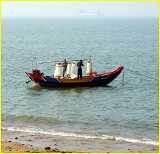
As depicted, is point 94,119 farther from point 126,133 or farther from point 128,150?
point 128,150

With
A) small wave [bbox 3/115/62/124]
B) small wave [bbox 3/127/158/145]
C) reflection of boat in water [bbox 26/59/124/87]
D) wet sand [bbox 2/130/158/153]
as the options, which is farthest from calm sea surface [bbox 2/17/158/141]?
wet sand [bbox 2/130/158/153]

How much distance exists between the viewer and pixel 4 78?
39.0 meters

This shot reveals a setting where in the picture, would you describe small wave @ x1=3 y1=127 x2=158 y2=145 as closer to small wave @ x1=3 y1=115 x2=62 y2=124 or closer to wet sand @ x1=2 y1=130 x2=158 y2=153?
wet sand @ x1=2 y1=130 x2=158 y2=153

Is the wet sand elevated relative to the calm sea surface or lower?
lower

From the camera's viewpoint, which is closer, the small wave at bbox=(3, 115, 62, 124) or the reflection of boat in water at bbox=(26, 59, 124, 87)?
the small wave at bbox=(3, 115, 62, 124)

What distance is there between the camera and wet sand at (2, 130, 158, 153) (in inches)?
718

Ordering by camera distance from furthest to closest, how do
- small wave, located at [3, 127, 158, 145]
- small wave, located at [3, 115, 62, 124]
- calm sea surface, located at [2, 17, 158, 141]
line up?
small wave, located at [3, 115, 62, 124]
calm sea surface, located at [2, 17, 158, 141]
small wave, located at [3, 127, 158, 145]

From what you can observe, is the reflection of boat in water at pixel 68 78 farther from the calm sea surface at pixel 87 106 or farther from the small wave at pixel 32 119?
the small wave at pixel 32 119

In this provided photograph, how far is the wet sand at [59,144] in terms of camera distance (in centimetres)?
1823

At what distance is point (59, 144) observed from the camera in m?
19.6

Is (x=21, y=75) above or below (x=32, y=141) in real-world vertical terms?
above

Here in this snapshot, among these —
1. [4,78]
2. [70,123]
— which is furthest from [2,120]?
[4,78]

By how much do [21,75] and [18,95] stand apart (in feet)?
27.6

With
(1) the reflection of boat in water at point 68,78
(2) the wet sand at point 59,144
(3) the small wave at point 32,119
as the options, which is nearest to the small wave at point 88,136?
(2) the wet sand at point 59,144
